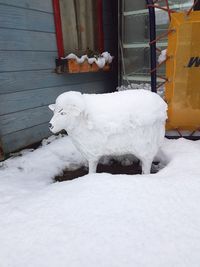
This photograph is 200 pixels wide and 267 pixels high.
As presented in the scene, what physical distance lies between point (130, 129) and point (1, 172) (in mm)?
1507

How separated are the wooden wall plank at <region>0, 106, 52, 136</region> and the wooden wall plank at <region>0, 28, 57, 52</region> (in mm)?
811

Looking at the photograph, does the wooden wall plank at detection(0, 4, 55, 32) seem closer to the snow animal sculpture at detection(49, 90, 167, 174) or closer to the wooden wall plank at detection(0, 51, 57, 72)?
the wooden wall plank at detection(0, 51, 57, 72)

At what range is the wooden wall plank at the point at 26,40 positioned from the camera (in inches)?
115

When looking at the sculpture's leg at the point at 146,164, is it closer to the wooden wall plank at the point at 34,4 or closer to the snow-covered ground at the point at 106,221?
the snow-covered ground at the point at 106,221

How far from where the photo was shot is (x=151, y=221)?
62.9 inches

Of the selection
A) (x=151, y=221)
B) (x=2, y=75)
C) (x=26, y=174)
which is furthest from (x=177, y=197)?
(x=2, y=75)

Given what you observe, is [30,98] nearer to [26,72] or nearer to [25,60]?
[26,72]

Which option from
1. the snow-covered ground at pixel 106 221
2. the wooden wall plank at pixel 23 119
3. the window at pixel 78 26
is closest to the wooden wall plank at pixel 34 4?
the window at pixel 78 26

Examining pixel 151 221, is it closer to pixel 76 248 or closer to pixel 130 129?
pixel 76 248

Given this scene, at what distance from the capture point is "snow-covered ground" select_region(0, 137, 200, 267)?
53.7 inches

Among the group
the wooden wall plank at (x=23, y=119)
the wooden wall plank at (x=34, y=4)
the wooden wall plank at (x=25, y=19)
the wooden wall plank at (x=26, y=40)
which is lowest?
the wooden wall plank at (x=23, y=119)

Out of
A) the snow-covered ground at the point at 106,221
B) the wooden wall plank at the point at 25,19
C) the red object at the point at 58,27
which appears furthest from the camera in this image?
the red object at the point at 58,27

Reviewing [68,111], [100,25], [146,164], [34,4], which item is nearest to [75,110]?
[68,111]

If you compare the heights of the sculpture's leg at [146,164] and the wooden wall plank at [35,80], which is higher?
the wooden wall plank at [35,80]
